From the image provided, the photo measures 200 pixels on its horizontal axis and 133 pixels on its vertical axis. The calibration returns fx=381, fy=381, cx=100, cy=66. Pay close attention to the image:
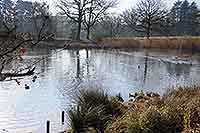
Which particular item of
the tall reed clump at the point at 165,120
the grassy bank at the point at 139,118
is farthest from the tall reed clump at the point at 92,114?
the tall reed clump at the point at 165,120

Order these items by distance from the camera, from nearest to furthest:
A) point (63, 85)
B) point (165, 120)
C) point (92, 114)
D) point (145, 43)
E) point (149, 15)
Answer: point (165, 120)
point (92, 114)
point (63, 85)
point (145, 43)
point (149, 15)

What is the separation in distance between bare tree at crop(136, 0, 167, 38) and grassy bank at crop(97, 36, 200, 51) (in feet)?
15.6

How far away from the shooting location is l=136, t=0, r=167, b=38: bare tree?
5034 cm

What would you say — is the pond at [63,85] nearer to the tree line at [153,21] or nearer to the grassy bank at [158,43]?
the grassy bank at [158,43]

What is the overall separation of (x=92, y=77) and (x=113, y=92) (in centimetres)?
503

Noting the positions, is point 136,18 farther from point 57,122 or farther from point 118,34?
point 57,122

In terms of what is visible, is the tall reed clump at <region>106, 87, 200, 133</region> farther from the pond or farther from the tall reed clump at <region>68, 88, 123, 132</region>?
the pond

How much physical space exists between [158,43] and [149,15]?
741 cm

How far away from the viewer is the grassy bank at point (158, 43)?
41.0 meters

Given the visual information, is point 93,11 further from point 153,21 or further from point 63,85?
point 63,85

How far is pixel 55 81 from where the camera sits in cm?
1872

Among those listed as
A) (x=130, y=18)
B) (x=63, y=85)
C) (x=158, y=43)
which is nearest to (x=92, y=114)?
(x=63, y=85)

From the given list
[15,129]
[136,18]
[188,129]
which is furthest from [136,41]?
[188,129]

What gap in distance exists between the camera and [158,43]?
44062 millimetres
